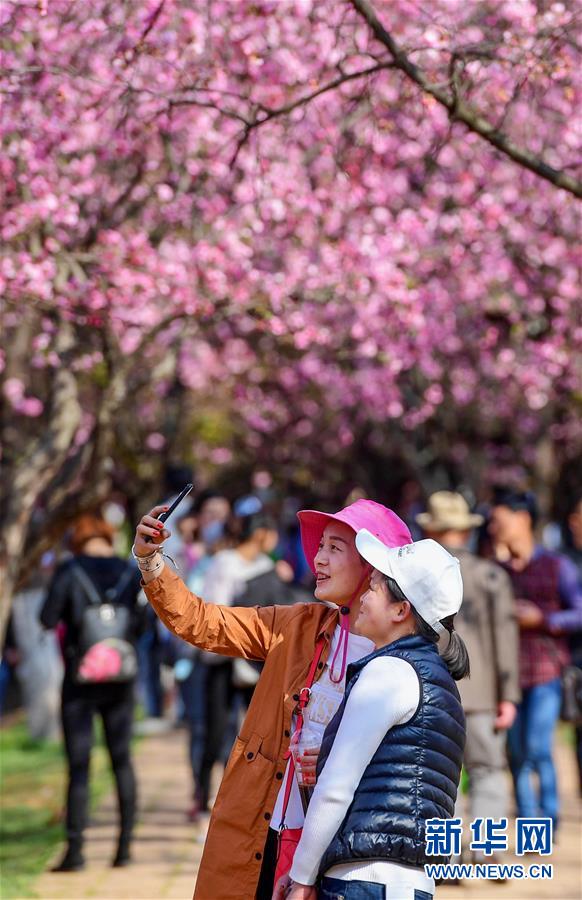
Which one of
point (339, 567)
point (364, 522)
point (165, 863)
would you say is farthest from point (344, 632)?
point (165, 863)

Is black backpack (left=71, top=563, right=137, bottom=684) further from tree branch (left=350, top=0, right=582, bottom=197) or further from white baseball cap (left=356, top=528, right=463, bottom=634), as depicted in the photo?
white baseball cap (left=356, top=528, right=463, bottom=634)

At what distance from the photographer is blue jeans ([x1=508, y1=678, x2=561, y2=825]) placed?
27.1 feet

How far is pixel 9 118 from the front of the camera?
25.5 ft

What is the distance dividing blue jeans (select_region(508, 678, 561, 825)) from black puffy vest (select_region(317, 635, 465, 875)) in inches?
187

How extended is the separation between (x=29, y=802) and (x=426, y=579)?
715cm

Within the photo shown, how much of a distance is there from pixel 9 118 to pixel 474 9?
10.4 ft

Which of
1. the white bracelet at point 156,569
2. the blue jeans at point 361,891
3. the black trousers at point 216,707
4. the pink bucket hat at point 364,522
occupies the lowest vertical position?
the blue jeans at point 361,891

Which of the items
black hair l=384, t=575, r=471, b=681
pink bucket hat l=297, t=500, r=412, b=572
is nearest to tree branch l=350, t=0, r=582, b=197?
pink bucket hat l=297, t=500, r=412, b=572

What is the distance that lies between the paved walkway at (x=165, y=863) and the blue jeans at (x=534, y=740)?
1.20ft

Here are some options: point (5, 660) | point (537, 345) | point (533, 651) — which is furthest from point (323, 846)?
point (5, 660)

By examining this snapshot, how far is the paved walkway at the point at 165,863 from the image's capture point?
7.28m

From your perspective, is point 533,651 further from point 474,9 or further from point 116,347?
point 474,9

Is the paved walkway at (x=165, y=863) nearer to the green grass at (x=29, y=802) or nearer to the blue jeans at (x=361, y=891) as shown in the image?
the green grass at (x=29, y=802)

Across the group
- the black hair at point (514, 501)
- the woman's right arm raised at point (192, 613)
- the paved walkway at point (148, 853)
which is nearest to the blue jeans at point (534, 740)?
the black hair at point (514, 501)
